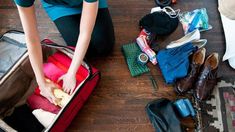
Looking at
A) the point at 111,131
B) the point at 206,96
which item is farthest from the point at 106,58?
the point at 206,96

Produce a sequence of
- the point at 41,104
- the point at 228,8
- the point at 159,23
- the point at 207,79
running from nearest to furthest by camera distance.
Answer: the point at 228,8 < the point at 41,104 < the point at 207,79 < the point at 159,23

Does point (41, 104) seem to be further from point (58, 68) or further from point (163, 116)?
point (163, 116)

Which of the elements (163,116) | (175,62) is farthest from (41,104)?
(175,62)

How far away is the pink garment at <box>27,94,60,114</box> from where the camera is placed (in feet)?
3.83

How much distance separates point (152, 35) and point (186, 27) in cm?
19

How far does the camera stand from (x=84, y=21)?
3.33ft

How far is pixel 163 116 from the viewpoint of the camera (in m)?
1.24

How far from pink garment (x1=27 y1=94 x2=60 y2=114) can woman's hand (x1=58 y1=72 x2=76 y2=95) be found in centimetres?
9

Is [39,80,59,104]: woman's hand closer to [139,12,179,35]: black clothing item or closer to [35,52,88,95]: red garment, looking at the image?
[35,52,88,95]: red garment

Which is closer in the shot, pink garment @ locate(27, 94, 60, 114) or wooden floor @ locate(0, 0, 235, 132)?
pink garment @ locate(27, 94, 60, 114)

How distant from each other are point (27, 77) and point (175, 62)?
2.19 ft

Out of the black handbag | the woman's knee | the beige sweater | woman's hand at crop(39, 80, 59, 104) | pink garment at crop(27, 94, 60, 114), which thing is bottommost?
the black handbag

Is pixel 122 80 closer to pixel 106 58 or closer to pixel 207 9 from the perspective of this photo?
pixel 106 58

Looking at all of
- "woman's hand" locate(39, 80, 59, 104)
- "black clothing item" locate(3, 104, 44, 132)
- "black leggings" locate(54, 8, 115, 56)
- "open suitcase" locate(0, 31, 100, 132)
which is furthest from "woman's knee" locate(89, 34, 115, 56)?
"black clothing item" locate(3, 104, 44, 132)
